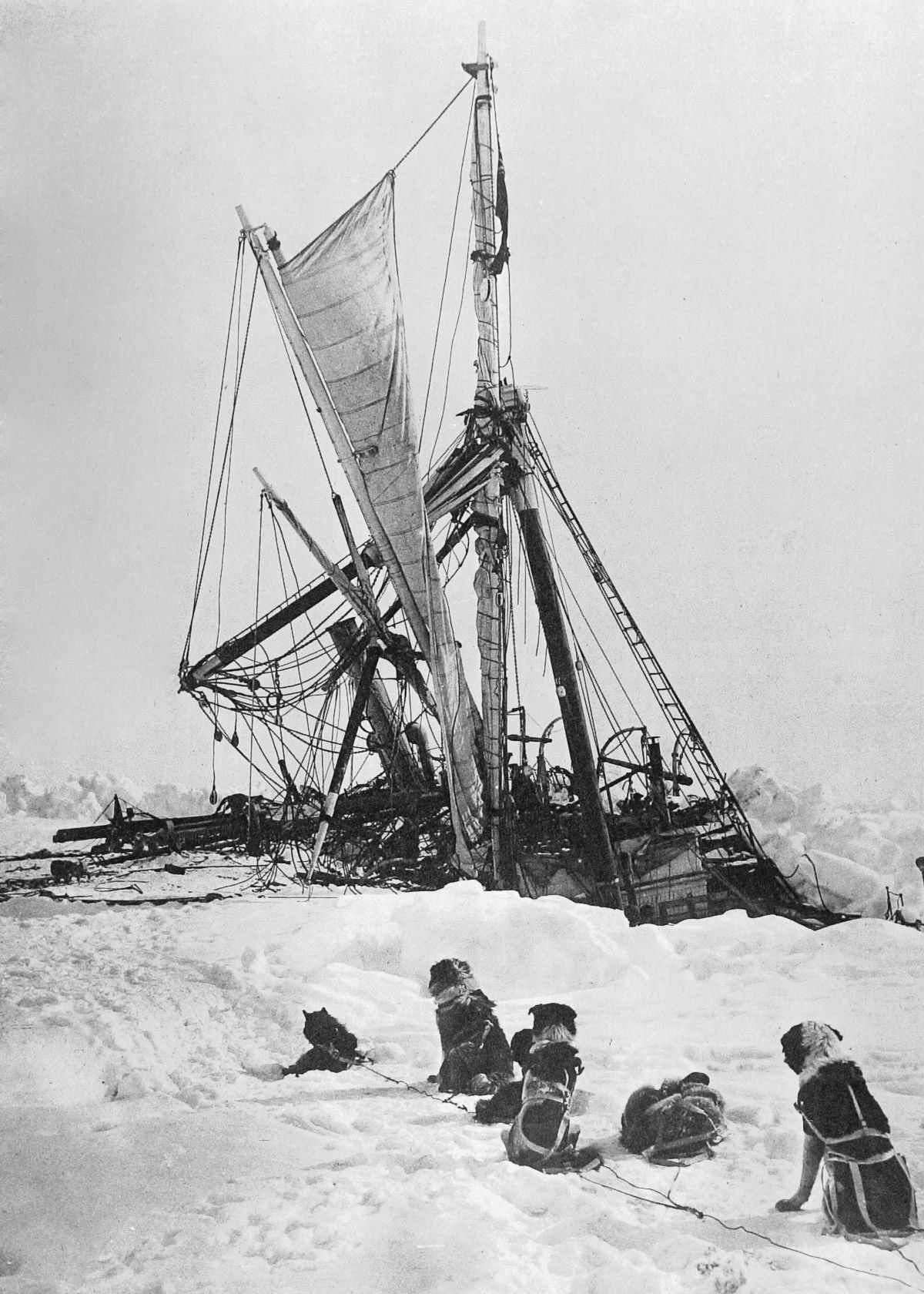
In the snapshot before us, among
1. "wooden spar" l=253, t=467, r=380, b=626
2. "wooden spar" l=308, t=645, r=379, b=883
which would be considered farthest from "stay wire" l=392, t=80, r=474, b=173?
"wooden spar" l=308, t=645, r=379, b=883

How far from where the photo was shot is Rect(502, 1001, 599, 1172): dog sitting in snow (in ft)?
13.6

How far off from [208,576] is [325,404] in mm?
2002

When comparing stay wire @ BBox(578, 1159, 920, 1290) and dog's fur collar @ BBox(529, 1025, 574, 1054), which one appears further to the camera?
dog's fur collar @ BBox(529, 1025, 574, 1054)

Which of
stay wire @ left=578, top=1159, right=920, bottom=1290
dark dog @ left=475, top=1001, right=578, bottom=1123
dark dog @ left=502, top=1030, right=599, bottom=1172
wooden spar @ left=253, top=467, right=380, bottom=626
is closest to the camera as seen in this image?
stay wire @ left=578, top=1159, right=920, bottom=1290

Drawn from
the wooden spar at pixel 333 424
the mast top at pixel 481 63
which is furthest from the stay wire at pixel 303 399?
the mast top at pixel 481 63

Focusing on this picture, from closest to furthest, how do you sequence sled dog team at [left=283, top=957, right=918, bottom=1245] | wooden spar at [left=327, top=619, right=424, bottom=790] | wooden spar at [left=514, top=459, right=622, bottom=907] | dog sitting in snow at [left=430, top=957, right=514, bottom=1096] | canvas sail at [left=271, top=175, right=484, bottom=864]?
1. sled dog team at [left=283, top=957, right=918, bottom=1245]
2. dog sitting in snow at [left=430, top=957, right=514, bottom=1096]
3. wooden spar at [left=514, top=459, right=622, bottom=907]
4. canvas sail at [left=271, top=175, right=484, bottom=864]
5. wooden spar at [left=327, top=619, right=424, bottom=790]

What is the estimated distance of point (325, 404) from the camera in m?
8.78

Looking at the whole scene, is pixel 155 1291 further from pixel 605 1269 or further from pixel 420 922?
pixel 420 922

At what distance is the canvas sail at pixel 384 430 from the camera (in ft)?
28.3

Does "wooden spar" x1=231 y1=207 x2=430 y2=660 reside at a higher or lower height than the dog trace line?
higher

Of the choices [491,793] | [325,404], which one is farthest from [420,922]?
[325,404]

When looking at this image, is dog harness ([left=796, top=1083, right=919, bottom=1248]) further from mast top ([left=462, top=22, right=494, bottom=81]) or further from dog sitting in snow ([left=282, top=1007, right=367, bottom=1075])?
mast top ([left=462, top=22, right=494, bottom=81])

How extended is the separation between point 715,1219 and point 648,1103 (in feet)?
1.84

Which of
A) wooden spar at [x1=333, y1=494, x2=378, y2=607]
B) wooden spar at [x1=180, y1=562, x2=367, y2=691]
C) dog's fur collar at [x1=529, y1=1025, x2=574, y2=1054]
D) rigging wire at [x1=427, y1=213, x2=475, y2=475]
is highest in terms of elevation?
rigging wire at [x1=427, y1=213, x2=475, y2=475]
